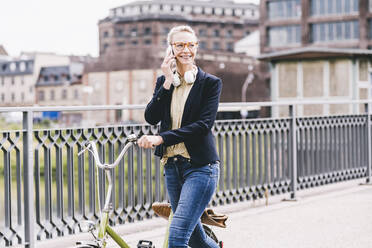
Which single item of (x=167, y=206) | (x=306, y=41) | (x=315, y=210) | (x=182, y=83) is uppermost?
(x=306, y=41)

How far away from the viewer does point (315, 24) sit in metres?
79.2

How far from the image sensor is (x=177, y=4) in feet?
495

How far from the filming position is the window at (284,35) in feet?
265

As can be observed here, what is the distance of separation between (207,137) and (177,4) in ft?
488

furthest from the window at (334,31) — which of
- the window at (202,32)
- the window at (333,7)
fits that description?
the window at (202,32)

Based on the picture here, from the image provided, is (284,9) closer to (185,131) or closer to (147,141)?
(185,131)

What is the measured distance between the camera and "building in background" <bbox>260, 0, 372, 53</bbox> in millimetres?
75500

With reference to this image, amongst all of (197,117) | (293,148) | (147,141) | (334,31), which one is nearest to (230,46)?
(334,31)

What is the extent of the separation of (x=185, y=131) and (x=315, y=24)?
3033 inches

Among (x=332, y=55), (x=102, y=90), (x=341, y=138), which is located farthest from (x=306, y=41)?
(x=341, y=138)

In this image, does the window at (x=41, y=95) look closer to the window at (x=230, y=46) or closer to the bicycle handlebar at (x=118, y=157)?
the window at (x=230, y=46)

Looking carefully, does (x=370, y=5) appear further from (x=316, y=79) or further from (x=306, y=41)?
(x=316, y=79)

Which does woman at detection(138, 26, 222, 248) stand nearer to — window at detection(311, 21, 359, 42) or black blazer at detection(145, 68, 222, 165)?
black blazer at detection(145, 68, 222, 165)

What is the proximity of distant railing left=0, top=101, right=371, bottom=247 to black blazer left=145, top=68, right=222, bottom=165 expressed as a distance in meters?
0.63
